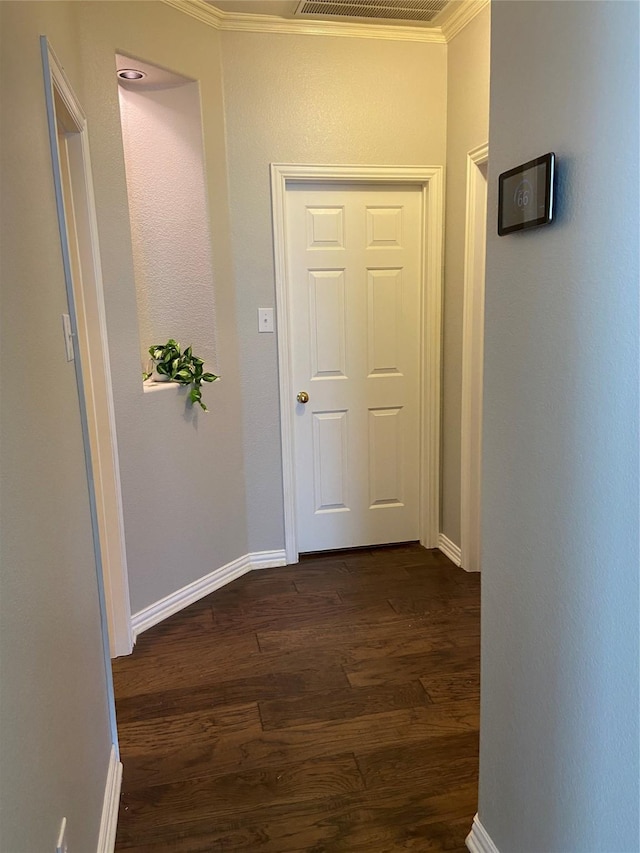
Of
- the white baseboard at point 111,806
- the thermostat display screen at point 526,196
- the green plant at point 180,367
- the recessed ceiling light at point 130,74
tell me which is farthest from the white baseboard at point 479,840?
the recessed ceiling light at point 130,74

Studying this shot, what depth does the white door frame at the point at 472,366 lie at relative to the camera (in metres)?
2.91

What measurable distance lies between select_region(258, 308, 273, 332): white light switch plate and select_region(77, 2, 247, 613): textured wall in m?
0.14

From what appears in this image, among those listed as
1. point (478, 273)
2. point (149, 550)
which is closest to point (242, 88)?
point (478, 273)

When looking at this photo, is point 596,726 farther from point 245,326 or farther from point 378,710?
point 245,326

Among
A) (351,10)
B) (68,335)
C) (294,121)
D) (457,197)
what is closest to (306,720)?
(68,335)

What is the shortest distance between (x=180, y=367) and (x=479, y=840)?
2061 millimetres

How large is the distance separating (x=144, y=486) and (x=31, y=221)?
155 centimetres

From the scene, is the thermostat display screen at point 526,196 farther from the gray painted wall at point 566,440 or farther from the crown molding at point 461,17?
the crown molding at point 461,17

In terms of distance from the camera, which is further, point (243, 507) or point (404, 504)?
point (404, 504)

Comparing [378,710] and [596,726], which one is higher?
[596,726]

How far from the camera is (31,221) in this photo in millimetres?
1230

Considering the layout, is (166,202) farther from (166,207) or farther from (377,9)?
(377,9)

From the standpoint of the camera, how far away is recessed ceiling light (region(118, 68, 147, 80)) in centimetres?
258

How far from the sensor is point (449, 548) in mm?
3391
